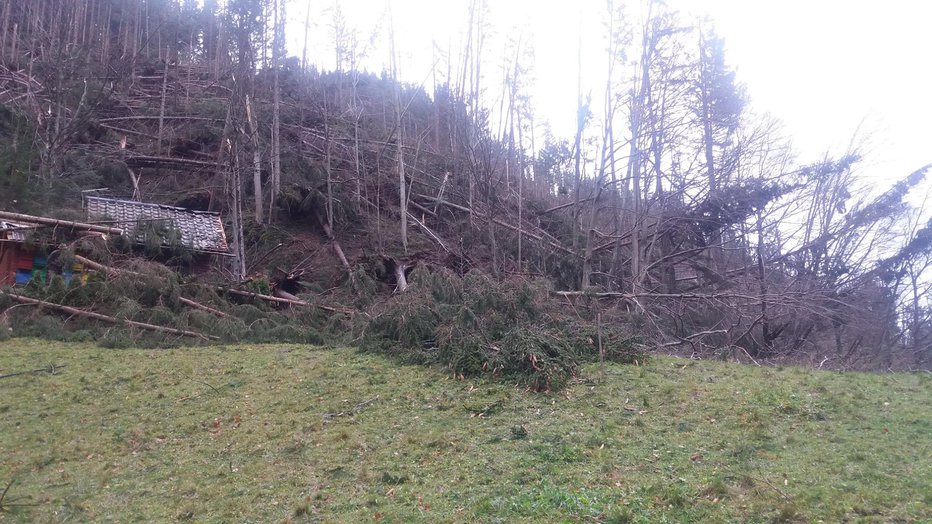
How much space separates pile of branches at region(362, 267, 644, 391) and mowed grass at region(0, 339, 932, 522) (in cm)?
36

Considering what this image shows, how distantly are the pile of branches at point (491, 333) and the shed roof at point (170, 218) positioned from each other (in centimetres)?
615

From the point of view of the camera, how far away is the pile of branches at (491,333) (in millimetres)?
9289

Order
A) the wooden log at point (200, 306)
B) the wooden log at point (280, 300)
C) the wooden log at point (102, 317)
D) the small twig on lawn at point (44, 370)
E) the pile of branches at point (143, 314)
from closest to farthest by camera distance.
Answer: the small twig on lawn at point (44, 370) → the pile of branches at point (143, 314) → the wooden log at point (102, 317) → the wooden log at point (200, 306) → the wooden log at point (280, 300)

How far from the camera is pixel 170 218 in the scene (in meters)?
15.7

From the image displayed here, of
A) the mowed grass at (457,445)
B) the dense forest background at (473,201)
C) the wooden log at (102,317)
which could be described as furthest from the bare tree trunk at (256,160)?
the mowed grass at (457,445)

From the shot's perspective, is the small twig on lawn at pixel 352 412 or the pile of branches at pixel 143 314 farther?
the pile of branches at pixel 143 314

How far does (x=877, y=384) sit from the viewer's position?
8.79 meters

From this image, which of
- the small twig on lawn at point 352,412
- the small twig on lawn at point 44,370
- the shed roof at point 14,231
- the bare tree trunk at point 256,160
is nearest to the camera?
the small twig on lawn at point 352,412

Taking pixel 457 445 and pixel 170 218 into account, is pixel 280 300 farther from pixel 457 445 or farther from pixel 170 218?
pixel 457 445

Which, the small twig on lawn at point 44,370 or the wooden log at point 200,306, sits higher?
the wooden log at point 200,306

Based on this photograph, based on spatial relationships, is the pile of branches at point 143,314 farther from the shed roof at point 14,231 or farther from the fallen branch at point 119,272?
the shed roof at point 14,231

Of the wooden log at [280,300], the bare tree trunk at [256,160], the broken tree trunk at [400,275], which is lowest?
the wooden log at [280,300]

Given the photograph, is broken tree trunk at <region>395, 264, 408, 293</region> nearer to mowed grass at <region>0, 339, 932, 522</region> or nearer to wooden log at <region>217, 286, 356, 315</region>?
wooden log at <region>217, 286, 356, 315</region>

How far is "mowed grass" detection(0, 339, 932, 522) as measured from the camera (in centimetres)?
532
